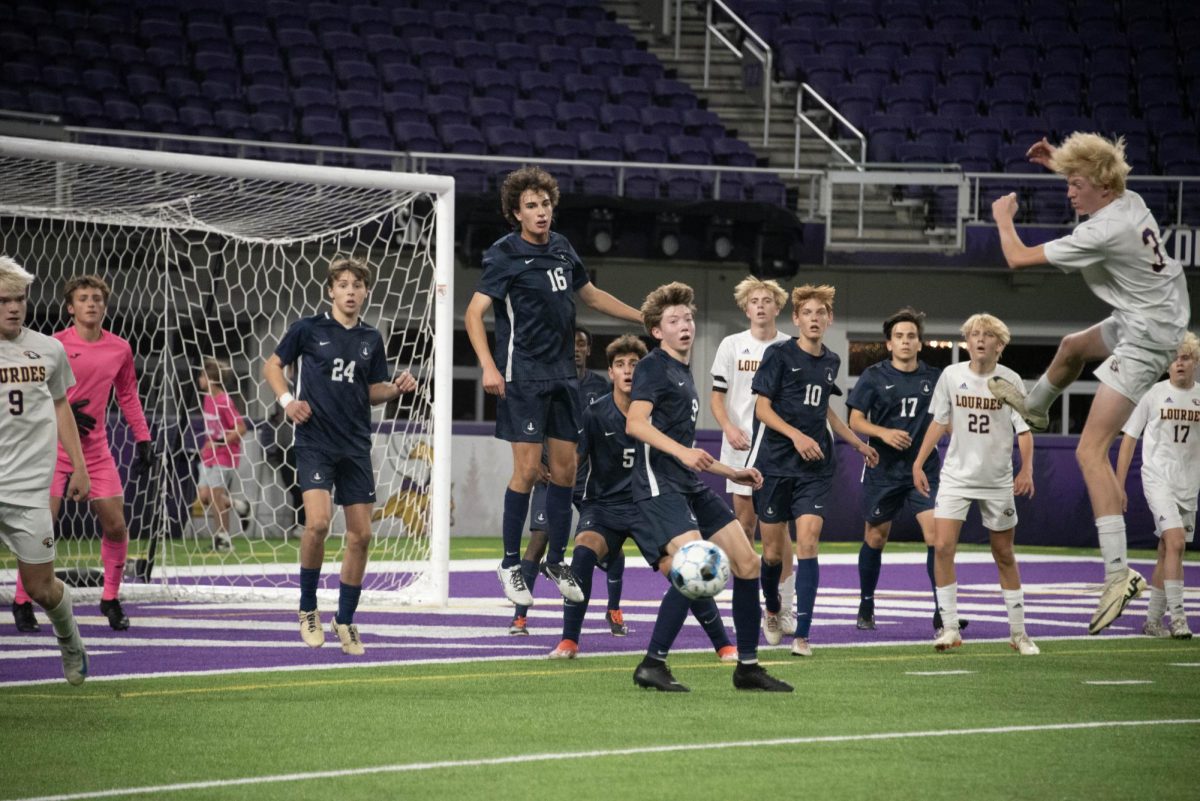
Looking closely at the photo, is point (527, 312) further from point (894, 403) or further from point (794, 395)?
point (894, 403)

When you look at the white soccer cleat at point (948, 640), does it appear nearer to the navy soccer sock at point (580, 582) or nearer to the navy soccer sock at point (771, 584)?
the navy soccer sock at point (771, 584)

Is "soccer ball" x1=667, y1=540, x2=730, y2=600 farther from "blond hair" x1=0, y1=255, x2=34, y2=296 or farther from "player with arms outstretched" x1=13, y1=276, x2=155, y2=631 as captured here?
"player with arms outstretched" x1=13, y1=276, x2=155, y2=631

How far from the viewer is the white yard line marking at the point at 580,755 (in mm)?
5309

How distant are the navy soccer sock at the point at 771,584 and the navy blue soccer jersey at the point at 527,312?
1.79 meters

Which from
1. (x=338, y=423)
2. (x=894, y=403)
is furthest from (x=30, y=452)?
(x=894, y=403)

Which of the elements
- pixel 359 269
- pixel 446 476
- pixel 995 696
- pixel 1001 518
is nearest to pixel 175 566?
pixel 446 476

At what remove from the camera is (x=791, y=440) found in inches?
380

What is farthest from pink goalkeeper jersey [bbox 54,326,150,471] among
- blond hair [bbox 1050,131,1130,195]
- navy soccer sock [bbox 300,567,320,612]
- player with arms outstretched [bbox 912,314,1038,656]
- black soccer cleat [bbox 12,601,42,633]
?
blond hair [bbox 1050,131,1130,195]

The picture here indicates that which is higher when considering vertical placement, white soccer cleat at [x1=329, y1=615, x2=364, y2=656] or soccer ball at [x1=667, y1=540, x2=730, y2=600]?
soccer ball at [x1=667, y1=540, x2=730, y2=600]

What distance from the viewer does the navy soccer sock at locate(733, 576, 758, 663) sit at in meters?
7.57

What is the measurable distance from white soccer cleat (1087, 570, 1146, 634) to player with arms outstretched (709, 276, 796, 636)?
8.94ft

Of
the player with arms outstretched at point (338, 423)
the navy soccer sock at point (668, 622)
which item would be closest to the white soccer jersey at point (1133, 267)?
the navy soccer sock at point (668, 622)

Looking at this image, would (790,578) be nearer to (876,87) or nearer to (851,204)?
(851,204)

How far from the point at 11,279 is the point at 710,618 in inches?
151
